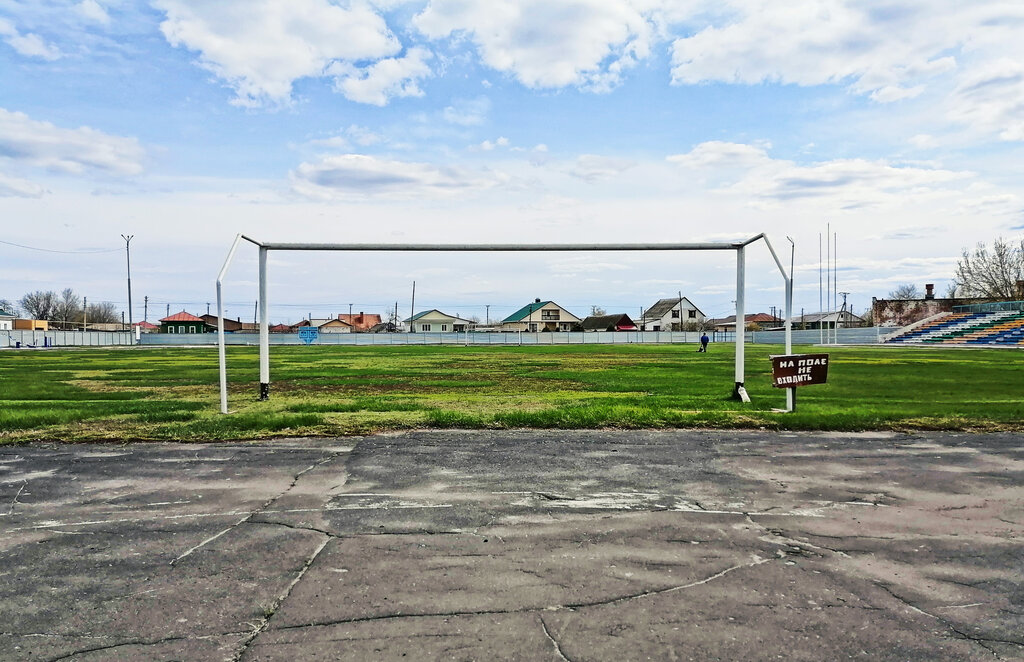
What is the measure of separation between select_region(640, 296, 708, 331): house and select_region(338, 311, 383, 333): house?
5364 cm

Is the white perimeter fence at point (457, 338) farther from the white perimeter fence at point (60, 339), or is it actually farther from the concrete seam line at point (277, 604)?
the concrete seam line at point (277, 604)

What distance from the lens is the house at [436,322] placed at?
4520 inches

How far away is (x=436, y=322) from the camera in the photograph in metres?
116

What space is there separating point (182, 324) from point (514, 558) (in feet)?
425

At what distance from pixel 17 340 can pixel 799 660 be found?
8395 cm

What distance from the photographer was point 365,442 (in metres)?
9.03

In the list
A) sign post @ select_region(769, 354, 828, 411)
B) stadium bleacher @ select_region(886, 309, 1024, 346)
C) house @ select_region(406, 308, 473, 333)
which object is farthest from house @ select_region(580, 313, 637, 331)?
sign post @ select_region(769, 354, 828, 411)

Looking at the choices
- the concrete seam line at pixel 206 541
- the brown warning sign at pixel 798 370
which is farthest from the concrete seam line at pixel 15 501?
the brown warning sign at pixel 798 370

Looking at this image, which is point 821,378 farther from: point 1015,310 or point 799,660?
point 1015,310

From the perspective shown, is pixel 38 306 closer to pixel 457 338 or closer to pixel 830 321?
pixel 457 338

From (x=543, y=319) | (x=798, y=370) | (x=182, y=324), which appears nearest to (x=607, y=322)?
(x=543, y=319)

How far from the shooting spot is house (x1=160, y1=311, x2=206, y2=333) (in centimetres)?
11619

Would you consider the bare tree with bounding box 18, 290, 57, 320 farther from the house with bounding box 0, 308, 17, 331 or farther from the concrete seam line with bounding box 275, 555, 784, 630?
the concrete seam line with bounding box 275, 555, 784, 630

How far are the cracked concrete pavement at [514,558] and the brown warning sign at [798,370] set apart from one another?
3615 millimetres
